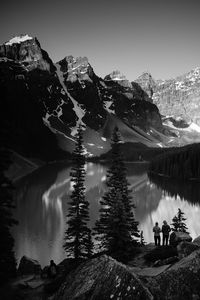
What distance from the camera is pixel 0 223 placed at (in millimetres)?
17359

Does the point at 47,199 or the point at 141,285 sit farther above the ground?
the point at 47,199

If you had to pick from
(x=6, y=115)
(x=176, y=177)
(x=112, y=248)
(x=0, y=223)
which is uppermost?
(x=176, y=177)

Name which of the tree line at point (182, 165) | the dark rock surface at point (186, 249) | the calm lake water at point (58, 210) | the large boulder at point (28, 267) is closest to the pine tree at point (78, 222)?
the large boulder at point (28, 267)

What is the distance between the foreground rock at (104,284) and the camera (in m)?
7.66

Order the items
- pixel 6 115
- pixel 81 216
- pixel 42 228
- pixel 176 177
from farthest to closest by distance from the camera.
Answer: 1. pixel 176 177
2. pixel 42 228
3. pixel 81 216
4. pixel 6 115

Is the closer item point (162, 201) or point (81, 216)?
point (81, 216)

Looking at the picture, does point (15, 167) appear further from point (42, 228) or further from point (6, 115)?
point (6, 115)

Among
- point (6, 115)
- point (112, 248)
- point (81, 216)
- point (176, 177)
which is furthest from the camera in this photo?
point (176, 177)

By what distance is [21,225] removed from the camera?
56.8 m

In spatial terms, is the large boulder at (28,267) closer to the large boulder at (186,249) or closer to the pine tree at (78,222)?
the pine tree at (78,222)

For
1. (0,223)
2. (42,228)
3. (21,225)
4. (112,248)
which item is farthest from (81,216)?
(21,225)

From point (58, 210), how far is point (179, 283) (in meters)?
62.6

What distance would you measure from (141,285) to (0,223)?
11795 millimetres

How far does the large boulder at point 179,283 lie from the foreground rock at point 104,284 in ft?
1.96
